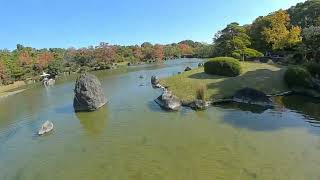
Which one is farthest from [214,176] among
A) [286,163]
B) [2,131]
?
[2,131]

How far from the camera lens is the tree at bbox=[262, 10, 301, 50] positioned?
148 feet

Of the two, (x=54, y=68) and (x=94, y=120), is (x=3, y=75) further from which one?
(x=94, y=120)

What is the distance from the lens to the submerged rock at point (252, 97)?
897 inches

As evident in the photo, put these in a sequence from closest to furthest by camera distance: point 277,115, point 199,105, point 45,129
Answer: point 277,115, point 45,129, point 199,105

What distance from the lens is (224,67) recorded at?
30297mm

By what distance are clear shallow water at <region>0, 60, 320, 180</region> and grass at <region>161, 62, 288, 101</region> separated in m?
2.52

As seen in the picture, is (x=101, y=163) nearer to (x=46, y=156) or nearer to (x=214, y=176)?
(x=46, y=156)

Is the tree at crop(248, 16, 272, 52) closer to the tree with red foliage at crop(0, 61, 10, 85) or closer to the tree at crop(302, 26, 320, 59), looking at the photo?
the tree at crop(302, 26, 320, 59)

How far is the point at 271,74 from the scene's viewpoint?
29078 millimetres

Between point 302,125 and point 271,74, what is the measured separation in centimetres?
1234

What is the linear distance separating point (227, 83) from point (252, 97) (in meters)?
4.01

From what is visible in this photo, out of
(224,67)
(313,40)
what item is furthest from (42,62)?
(313,40)

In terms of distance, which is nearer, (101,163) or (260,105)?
(101,163)

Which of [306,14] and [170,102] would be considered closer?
[170,102]
